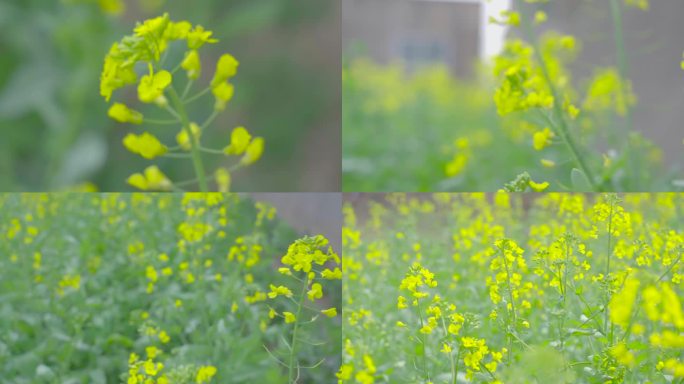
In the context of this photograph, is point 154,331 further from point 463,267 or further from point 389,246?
point 463,267

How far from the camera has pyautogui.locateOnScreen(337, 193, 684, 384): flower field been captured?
1.16m

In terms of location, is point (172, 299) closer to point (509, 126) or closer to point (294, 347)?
point (294, 347)

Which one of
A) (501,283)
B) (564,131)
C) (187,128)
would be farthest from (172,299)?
(564,131)

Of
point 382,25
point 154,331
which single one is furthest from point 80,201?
point 382,25

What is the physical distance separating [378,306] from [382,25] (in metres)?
3.41

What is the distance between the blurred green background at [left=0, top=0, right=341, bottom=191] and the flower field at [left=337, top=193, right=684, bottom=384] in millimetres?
Result: 777

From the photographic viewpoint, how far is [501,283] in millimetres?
1197

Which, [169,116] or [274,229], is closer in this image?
[274,229]

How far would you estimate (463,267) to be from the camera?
131cm

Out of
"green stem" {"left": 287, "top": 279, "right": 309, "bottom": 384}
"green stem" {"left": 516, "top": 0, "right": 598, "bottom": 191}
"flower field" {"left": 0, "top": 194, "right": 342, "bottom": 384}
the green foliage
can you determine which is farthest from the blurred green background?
"green stem" {"left": 516, "top": 0, "right": 598, "bottom": 191}

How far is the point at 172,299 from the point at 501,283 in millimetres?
551

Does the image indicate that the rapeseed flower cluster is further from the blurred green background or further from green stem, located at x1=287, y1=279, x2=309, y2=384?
the blurred green background

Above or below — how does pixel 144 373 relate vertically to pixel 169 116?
below

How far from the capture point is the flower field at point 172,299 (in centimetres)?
129
